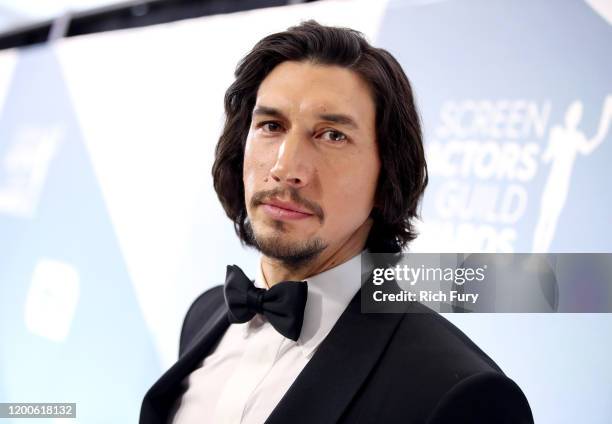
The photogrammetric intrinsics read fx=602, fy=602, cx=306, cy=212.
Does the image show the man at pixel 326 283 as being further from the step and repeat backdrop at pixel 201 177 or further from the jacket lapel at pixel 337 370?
the step and repeat backdrop at pixel 201 177

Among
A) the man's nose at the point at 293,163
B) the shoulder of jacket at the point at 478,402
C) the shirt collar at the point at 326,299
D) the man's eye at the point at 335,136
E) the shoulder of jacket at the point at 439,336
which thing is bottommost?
the shoulder of jacket at the point at 478,402

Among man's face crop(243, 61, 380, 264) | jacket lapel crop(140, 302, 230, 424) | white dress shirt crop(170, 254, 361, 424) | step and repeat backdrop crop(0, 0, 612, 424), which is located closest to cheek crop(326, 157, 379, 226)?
man's face crop(243, 61, 380, 264)

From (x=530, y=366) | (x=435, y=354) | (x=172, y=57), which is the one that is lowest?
(x=530, y=366)

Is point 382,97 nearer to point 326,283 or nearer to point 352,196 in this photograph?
point 352,196

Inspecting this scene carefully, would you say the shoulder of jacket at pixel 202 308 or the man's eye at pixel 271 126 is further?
the shoulder of jacket at pixel 202 308

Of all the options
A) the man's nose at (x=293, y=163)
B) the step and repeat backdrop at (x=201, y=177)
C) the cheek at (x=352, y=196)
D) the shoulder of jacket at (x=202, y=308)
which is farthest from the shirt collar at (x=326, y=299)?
the step and repeat backdrop at (x=201, y=177)

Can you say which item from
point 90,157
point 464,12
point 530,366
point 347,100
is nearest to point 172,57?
point 90,157

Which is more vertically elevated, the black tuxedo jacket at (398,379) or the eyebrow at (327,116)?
the eyebrow at (327,116)

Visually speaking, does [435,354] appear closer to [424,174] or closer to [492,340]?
[424,174]

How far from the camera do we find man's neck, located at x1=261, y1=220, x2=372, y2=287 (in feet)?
4.97

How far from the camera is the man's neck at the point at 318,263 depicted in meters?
1.52

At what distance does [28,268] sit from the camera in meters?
4.09

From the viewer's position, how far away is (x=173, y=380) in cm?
160

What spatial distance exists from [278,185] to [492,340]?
1.28 meters
